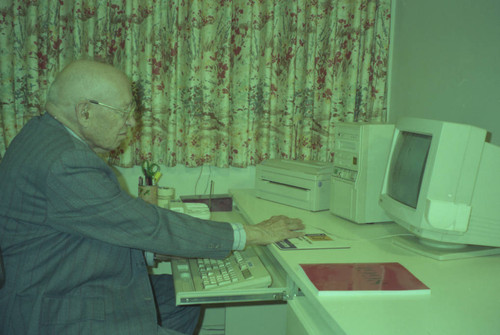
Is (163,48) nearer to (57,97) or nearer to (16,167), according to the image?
(57,97)

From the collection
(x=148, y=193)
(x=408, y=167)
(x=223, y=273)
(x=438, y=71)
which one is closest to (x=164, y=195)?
(x=148, y=193)

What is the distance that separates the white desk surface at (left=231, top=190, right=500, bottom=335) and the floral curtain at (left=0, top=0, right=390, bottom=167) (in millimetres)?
889

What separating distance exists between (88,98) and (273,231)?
711 mm

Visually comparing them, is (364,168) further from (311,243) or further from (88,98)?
(88,98)

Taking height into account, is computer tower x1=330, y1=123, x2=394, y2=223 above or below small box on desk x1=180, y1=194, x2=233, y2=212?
above

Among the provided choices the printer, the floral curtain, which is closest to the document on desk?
the printer

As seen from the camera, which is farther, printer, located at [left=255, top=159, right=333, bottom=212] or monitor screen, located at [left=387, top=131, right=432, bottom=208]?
printer, located at [left=255, top=159, right=333, bottom=212]

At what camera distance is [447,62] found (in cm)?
183

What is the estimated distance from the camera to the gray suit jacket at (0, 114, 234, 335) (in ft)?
3.60

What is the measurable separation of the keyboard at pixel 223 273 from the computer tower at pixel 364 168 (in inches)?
17.4

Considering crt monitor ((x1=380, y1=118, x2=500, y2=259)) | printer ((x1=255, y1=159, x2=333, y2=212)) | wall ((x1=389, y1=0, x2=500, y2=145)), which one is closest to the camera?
crt monitor ((x1=380, y1=118, x2=500, y2=259))

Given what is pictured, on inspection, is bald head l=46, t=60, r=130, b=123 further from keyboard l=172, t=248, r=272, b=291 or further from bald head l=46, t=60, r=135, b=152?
keyboard l=172, t=248, r=272, b=291

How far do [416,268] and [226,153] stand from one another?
4.05 feet

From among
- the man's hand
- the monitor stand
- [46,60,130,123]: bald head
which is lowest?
the monitor stand
